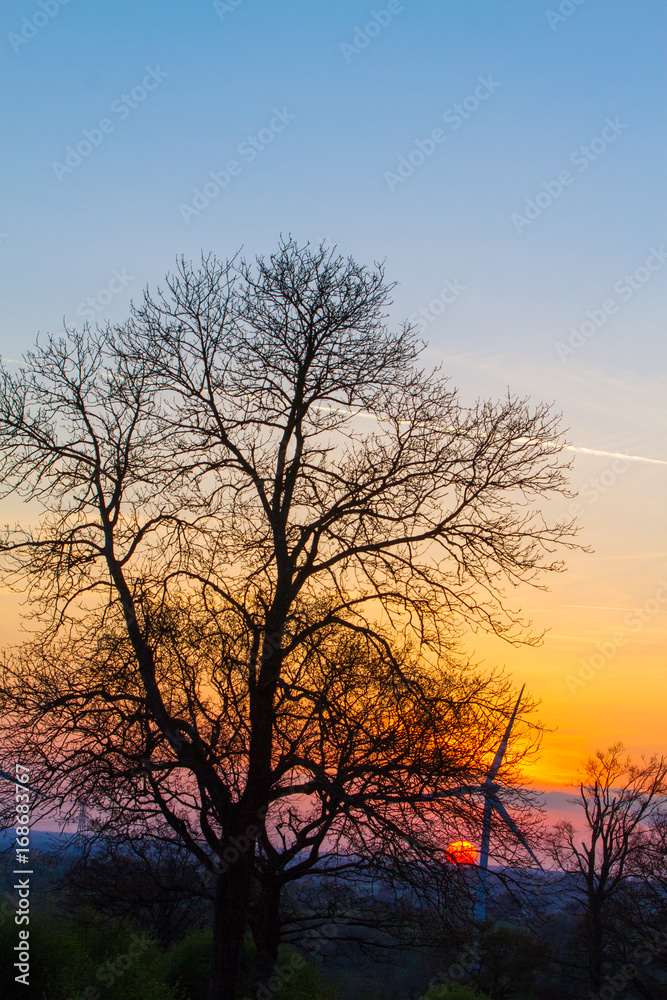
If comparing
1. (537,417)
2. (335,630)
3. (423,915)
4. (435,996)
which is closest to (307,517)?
(335,630)

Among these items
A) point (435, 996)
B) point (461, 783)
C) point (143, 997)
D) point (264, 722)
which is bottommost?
point (435, 996)

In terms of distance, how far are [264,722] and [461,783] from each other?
2.83m

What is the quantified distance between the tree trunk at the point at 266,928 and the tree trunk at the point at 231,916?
3.52ft

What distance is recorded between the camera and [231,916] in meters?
10.8

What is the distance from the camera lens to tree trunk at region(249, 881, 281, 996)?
12.4 meters

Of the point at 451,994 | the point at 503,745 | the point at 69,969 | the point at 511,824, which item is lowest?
the point at 451,994

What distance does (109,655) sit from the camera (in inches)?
415

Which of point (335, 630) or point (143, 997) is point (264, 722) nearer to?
point (335, 630)

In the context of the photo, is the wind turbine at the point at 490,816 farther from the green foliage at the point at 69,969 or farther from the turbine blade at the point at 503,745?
the green foliage at the point at 69,969

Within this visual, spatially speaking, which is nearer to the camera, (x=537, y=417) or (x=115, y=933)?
(x=537, y=417)
